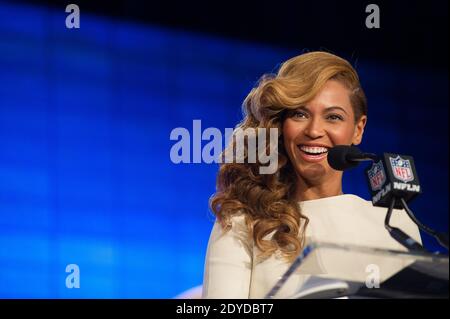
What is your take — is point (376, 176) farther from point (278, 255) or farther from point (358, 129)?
point (358, 129)

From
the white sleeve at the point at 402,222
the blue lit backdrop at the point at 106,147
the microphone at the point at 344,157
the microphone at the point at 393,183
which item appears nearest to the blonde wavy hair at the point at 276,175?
the white sleeve at the point at 402,222

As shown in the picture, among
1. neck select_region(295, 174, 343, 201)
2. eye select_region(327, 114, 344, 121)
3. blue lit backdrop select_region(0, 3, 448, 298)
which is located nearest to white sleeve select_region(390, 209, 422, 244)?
neck select_region(295, 174, 343, 201)

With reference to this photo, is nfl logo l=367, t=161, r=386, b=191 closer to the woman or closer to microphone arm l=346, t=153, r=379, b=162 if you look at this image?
microphone arm l=346, t=153, r=379, b=162

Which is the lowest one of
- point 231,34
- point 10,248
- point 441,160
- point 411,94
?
point 10,248

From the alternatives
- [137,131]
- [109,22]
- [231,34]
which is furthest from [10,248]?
[231,34]

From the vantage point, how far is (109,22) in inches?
136

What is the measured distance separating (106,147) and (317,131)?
1.35 metres

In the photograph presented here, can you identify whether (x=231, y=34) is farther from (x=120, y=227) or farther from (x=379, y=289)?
(x=379, y=289)

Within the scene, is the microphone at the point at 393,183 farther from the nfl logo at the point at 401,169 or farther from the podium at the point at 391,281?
the podium at the point at 391,281

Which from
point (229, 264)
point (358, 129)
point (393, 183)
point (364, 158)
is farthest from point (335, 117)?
point (393, 183)

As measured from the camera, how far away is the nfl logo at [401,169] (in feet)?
Result: 5.25

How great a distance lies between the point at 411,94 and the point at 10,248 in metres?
1.96

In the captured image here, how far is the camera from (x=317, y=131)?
7.57 ft

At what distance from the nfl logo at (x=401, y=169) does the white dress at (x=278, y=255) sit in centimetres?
48
